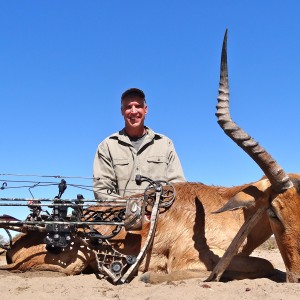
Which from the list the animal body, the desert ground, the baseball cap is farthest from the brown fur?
the baseball cap

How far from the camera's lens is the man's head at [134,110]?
852cm

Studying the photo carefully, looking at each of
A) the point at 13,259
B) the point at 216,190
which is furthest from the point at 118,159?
the point at 13,259

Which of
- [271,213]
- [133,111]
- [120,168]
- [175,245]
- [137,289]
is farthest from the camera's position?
[133,111]

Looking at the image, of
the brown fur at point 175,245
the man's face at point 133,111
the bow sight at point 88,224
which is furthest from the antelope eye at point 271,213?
the man's face at point 133,111

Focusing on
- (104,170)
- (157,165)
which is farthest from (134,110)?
(104,170)

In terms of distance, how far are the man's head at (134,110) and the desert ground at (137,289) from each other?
3461 millimetres

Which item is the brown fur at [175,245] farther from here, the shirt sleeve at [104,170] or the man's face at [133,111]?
the man's face at [133,111]

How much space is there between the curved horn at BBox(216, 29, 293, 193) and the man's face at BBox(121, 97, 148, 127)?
3.34 metres

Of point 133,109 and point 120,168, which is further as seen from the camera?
point 133,109

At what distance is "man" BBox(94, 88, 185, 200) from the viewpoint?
26.7 feet

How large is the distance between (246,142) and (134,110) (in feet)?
12.0

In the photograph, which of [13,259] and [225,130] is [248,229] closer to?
[225,130]

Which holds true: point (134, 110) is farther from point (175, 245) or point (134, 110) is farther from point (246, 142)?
point (246, 142)

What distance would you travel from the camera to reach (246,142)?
5199 millimetres
